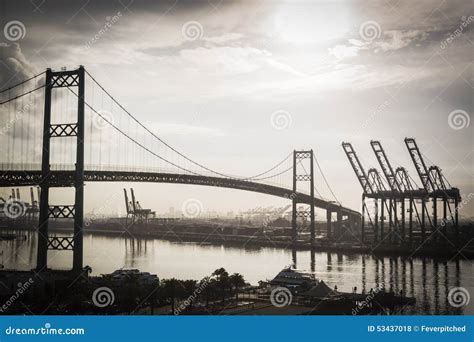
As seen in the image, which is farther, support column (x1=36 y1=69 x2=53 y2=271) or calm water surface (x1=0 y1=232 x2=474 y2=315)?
calm water surface (x1=0 y1=232 x2=474 y2=315)

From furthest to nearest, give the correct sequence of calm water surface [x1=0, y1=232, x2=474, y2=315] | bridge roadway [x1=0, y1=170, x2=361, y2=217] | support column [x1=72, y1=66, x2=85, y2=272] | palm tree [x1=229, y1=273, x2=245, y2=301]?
calm water surface [x1=0, y1=232, x2=474, y2=315] < bridge roadway [x1=0, y1=170, x2=361, y2=217] < palm tree [x1=229, y1=273, x2=245, y2=301] < support column [x1=72, y1=66, x2=85, y2=272]

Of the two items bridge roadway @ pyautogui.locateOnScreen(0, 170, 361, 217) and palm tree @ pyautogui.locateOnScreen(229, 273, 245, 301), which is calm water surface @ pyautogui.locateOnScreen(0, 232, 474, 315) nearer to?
bridge roadway @ pyautogui.locateOnScreen(0, 170, 361, 217)

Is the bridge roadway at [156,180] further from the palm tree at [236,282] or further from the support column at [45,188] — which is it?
the palm tree at [236,282]

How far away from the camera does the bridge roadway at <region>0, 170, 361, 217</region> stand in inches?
692

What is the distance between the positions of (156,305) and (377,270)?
1664 centimetres

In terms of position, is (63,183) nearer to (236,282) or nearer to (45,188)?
(45,188)

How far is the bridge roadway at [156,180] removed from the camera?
1759 centimetres

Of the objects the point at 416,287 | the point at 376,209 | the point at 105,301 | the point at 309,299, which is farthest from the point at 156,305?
the point at 376,209

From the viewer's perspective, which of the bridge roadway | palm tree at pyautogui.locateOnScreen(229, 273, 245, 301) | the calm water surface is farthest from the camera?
the calm water surface

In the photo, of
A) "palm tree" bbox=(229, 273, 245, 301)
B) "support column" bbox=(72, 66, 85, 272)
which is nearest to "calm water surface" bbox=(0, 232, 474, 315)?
"palm tree" bbox=(229, 273, 245, 301)

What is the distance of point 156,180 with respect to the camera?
1394 inches

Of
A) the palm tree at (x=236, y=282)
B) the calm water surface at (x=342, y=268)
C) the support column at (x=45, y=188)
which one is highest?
the support column at (x=45, y=188)

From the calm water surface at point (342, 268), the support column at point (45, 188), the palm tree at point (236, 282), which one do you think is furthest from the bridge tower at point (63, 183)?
the calm water surface at point (342, 268)

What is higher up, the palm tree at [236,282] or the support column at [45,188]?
the support column at [45,188]
